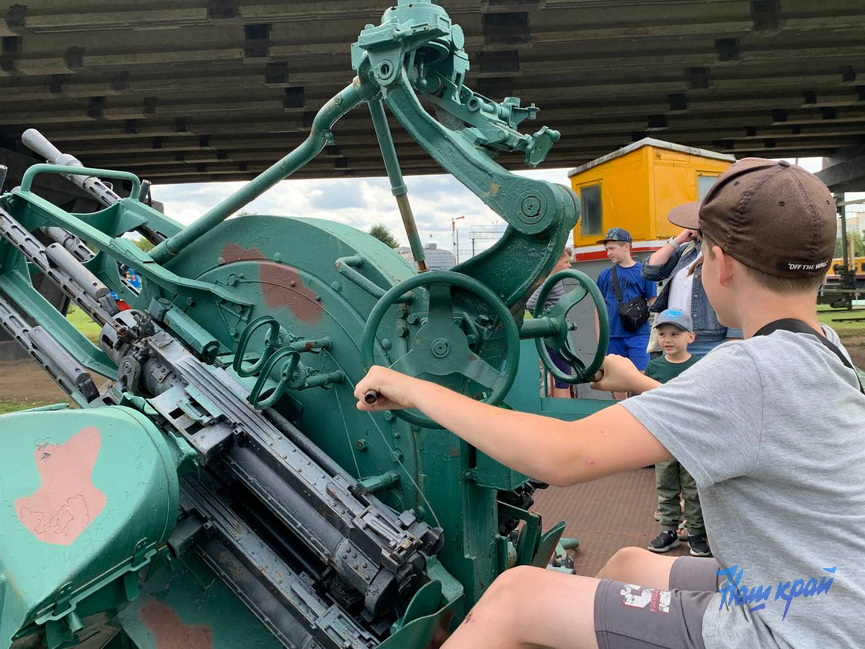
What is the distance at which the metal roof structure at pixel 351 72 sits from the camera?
858cm

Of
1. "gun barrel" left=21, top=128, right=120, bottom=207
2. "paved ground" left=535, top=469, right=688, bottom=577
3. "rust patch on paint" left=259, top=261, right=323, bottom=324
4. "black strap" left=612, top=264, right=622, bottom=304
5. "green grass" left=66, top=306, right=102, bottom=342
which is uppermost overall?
"gun barrel" left=21, top=128, right=120, bottom=207

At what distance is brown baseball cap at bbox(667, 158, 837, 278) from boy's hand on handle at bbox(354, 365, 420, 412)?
0.75m

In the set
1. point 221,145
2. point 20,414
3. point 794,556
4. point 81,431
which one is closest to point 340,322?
point 81,431

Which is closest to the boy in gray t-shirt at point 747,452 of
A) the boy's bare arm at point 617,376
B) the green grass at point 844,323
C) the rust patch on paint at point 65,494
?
the boy's bare arm at point 617,376

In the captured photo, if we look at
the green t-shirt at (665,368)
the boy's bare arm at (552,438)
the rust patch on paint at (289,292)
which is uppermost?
the rust patch on paint at (289,292)

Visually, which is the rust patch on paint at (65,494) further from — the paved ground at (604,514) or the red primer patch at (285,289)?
the paved ground at (604,514)

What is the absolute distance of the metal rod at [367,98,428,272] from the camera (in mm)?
2283

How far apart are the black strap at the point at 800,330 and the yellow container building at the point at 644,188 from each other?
21.1 ft

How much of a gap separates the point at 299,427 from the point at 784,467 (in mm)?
1856

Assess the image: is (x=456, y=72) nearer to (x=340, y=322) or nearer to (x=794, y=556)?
(x=340, y=322)

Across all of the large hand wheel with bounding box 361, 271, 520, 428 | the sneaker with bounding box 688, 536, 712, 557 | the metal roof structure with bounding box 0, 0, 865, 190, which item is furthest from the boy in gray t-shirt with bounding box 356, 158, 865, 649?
the metal roof structure with bounding box 0, 0, 865, 190

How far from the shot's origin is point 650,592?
4.68 ft

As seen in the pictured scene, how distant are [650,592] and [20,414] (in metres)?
2.01

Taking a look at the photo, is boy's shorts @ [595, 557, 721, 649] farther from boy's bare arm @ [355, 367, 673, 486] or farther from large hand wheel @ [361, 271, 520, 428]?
large hand wheel @ [361, 271, 520, 428]
